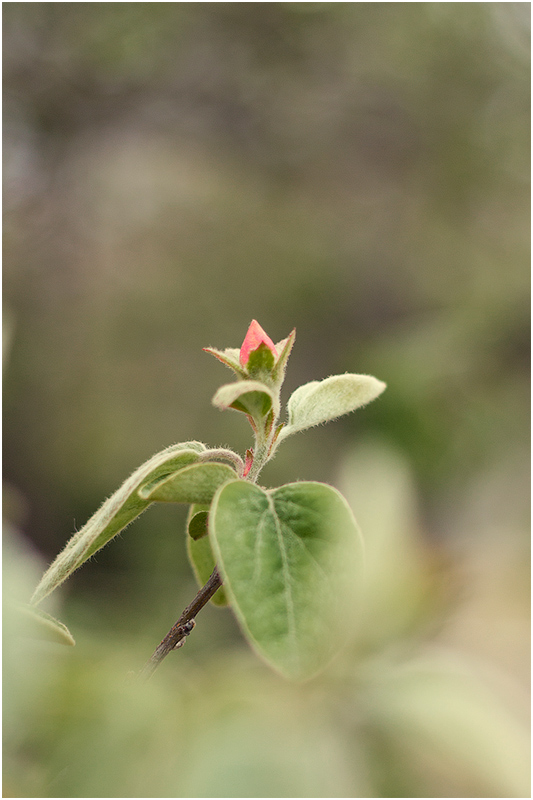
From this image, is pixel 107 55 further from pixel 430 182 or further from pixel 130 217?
pixel 430 182

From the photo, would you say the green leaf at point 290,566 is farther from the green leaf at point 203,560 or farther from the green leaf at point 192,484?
the green leaf at point 203,560

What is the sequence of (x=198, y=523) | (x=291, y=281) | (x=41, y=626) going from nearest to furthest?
1. (x=41, y=626)
2. (x=198, y=523)
3. (x=291, y=281)

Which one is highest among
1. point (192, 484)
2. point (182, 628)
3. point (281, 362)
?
point (281, 362)

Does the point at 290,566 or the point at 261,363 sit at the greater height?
the point at 261,363

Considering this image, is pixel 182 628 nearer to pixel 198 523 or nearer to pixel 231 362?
pixel 198 523

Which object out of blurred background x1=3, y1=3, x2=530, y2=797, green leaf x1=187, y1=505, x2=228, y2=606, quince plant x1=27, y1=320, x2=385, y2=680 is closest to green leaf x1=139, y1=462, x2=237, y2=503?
quince plant x1=27, y1=320, x2=385, y2=680

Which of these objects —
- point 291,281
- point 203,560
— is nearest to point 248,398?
point 203,560

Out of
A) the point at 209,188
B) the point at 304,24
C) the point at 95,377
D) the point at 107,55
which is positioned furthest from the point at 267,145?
the point at 95,377
